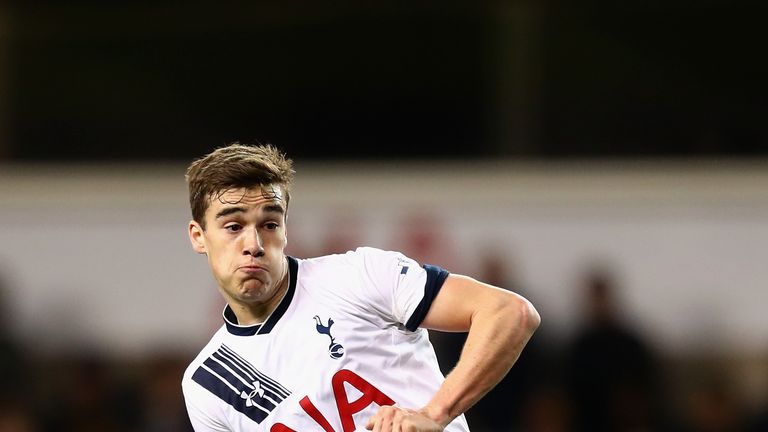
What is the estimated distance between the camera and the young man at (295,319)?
11.6ft

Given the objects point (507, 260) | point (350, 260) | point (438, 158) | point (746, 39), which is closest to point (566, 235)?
point (507, 260)

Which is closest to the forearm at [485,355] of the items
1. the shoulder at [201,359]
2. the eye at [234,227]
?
the eye at [234,227]

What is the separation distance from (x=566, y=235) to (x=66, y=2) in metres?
4.66

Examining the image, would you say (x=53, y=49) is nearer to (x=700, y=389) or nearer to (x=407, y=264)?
(x=700, y=389)

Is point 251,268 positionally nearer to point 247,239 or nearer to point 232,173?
point 247,239

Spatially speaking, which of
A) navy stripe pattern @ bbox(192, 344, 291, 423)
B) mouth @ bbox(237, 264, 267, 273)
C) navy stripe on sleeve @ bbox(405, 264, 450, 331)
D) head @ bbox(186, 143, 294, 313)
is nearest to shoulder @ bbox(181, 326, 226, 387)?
navy stripe pattern @ bbox(192, 344, 291, 423)

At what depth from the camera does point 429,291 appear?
345 cm

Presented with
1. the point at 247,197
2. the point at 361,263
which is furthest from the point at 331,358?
the point at 247,197

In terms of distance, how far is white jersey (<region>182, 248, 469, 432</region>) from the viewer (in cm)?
356

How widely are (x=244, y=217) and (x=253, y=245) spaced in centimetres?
9

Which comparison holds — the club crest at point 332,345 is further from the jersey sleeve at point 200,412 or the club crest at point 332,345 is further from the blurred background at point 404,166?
the blurred background at point 404,166

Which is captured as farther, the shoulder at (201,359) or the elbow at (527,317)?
the shoulder at (201,359)

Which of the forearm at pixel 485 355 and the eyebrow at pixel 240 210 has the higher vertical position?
the eyebrow at pixel 240 210

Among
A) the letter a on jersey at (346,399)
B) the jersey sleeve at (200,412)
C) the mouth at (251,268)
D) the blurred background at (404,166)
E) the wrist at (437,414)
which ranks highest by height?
the mouth at (251,268)
